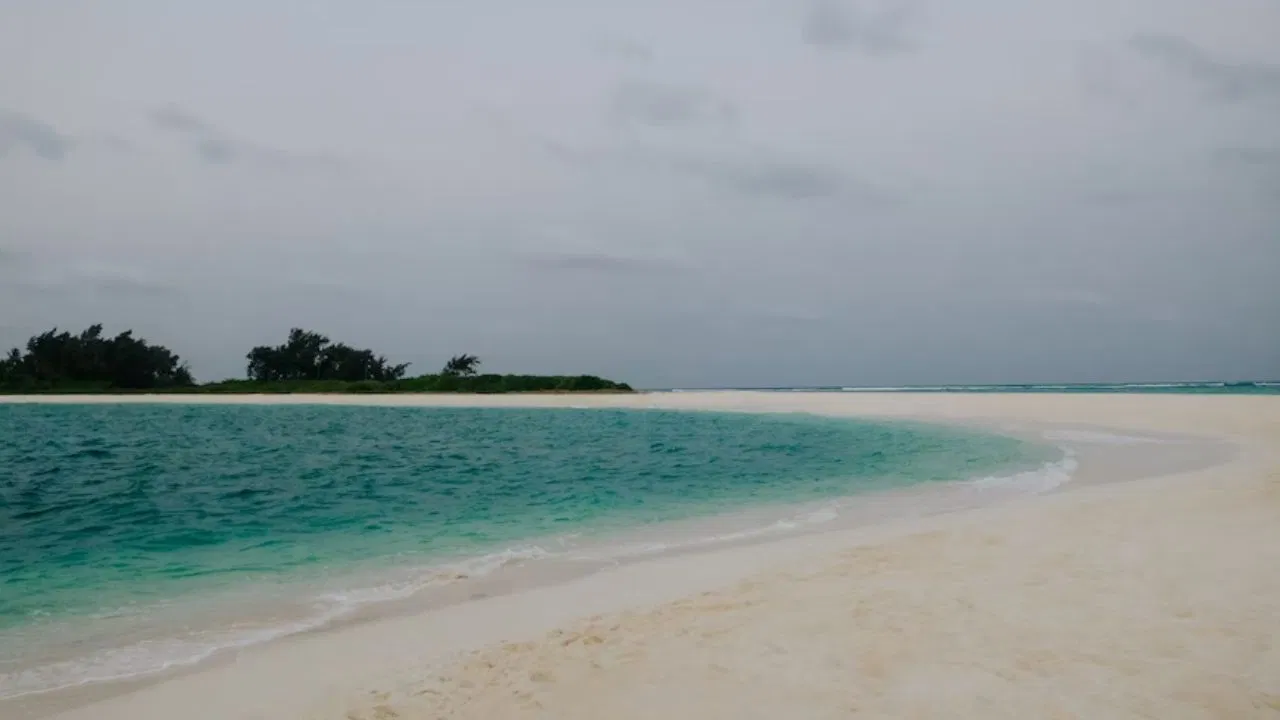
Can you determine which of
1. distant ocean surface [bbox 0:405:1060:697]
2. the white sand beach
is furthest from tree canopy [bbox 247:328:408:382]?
the white sand beach

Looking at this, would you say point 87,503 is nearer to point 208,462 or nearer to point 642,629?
point 208,462

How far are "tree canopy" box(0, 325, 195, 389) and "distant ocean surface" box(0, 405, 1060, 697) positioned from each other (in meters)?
61.7

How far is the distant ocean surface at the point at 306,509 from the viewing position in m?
6.46

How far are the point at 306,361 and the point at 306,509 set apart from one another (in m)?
80.2

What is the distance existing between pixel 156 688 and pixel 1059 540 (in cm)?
800

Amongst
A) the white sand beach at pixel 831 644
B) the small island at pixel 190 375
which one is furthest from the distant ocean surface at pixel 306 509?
the small island at pixel 190 375

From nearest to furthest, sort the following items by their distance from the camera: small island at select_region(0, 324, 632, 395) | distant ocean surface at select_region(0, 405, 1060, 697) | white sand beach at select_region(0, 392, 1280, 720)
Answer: white sand beach at select_region(0, 392, 1280, 720)
distant ocean surface at select_region(0, 405, 1060, 697)
small island at select_region(0, 324, 632, 395)

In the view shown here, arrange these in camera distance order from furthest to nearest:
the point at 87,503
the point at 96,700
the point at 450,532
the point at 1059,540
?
1. the point at 87,503
2. the point at 450,532
3. the point at 1059,540
4. the point at 96,700

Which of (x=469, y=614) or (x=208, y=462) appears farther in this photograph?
(x=208, y=462)

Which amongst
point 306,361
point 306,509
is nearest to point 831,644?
point 306,509

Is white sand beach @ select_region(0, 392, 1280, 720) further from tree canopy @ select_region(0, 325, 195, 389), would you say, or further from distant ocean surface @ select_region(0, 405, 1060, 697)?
tree canopy @ select_region(0, 325, 195, 389)

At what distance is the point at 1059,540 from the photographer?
7766 mm

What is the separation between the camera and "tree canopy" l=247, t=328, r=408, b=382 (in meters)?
85.4

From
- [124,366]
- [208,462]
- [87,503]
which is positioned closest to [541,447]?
[208,462]
